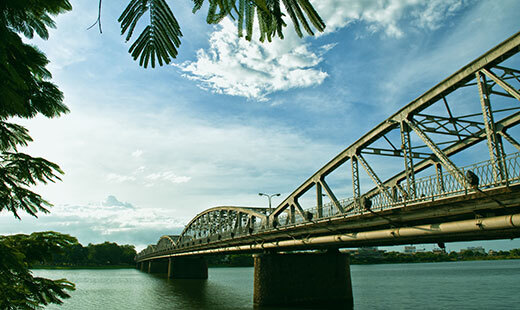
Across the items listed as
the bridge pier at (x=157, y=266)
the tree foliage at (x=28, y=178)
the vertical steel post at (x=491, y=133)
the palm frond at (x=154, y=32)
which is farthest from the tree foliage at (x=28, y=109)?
the bridge pier at (x=157, y=266)

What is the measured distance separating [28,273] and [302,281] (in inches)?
1337

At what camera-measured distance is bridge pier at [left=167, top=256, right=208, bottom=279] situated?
88.6 metres

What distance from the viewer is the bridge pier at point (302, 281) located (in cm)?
3447

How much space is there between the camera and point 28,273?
4121mm

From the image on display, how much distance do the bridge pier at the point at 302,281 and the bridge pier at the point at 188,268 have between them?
56783mm

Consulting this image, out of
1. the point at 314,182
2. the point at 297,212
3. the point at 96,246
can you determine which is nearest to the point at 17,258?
the point at 314,182

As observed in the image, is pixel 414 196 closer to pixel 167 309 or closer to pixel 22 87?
pixel 22 87

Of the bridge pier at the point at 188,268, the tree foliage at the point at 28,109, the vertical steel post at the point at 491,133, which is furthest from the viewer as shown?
the bridge pier at the point at 188,268

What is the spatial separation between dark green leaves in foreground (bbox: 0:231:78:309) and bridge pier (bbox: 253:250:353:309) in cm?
3228

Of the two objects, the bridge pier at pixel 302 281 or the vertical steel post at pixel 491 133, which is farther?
the bridge pier at pixel 302 281

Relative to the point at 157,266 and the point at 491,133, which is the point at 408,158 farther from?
the point at 157,266

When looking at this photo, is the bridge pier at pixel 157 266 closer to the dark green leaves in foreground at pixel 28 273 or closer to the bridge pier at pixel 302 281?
the bridge pier at pixel 302 281

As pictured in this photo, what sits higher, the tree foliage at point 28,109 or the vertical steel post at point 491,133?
the vertical steel post at point 491,133

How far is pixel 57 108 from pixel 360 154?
84.6 ft
